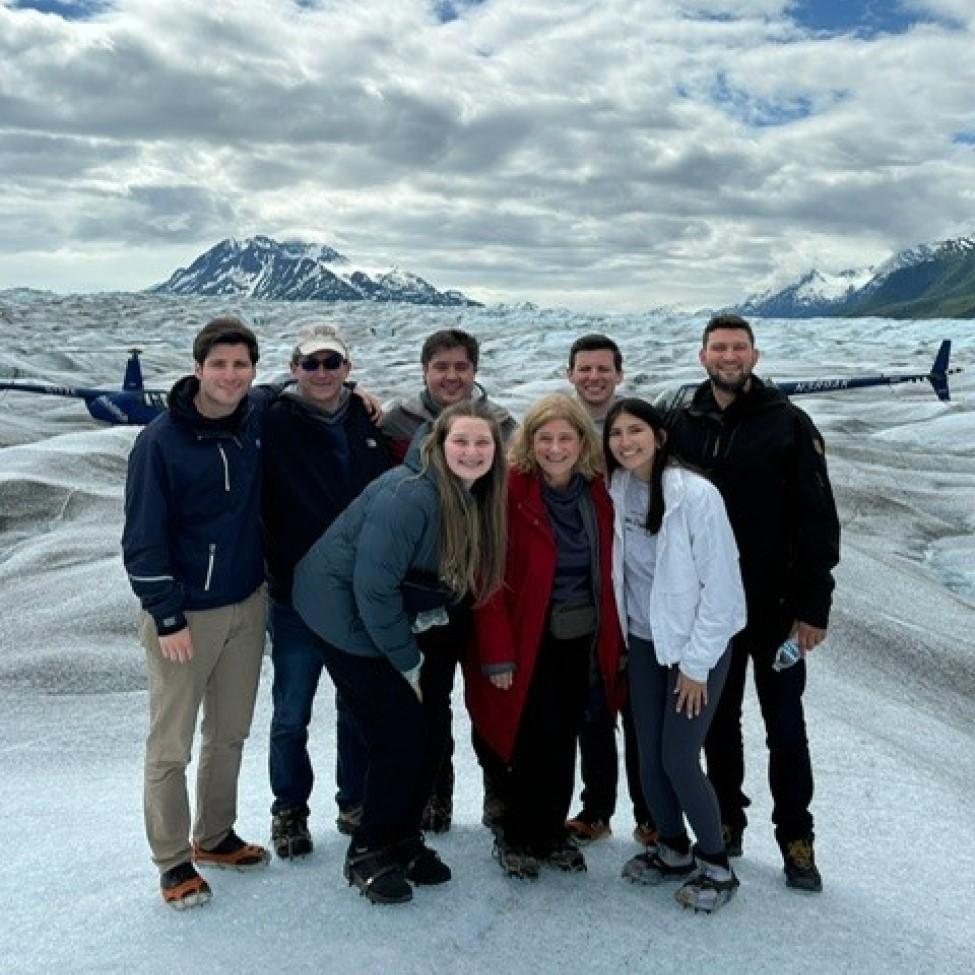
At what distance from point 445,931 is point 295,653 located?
1208mm

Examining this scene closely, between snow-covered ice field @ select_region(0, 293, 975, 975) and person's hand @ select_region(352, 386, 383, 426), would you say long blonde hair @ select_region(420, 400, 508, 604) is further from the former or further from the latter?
snow-covered ice field @ select_region(0, 293, 975, 975)

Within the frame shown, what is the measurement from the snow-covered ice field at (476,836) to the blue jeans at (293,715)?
0.97 feet

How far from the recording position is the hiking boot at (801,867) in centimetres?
358

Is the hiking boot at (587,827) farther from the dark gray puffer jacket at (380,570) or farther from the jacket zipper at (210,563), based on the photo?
the jacket zipper at (210,563)

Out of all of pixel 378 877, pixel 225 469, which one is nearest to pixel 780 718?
Answer: pixel 378 877

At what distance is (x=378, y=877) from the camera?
336 centimetres

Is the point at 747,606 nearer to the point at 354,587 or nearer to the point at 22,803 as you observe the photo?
the point at 354,587

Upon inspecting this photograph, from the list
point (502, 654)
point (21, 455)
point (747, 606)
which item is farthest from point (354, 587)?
point (21, 455)

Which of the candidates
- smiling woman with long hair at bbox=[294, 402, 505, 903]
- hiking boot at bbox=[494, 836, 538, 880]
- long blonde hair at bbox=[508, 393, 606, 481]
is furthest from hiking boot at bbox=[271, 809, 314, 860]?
long blonde hair at bbox=[508, 393, 606, 481]

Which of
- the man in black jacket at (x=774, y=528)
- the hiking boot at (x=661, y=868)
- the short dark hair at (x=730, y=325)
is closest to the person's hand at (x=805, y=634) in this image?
the man in black jacket at (x=774, y=528)

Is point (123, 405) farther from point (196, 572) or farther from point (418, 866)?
point (418, 866)

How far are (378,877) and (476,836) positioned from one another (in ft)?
2.20

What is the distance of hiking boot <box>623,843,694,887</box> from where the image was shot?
140 inches

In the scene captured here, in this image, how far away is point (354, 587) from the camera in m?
3.17
